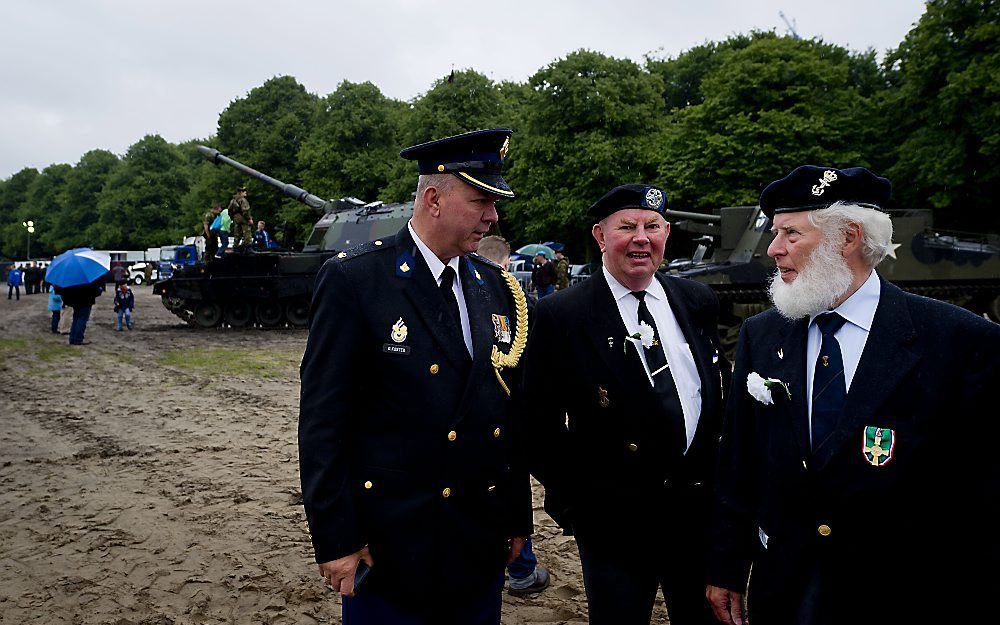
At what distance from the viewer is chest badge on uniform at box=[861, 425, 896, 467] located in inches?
85.3

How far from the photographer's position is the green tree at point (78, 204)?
7319 centimetres

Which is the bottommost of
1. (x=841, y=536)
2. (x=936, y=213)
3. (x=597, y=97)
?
(x=841, y=536)

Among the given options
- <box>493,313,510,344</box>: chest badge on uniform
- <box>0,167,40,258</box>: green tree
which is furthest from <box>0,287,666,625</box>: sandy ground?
<box>0,167,40,258</box>: green tree

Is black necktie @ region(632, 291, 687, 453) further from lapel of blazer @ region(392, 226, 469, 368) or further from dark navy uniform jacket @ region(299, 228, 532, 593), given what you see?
lapel of blazer @ region(392, 226, 469, 368)

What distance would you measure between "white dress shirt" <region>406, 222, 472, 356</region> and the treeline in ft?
84.5

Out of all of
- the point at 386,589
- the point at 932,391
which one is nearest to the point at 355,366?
the point at 386,589

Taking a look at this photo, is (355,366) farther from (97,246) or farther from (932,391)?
(97,246)

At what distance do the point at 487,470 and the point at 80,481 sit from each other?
217 inches

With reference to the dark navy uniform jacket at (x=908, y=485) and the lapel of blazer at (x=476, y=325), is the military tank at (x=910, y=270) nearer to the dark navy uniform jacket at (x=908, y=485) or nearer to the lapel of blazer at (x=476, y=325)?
the lapel of blazer at (x=476, y=325)

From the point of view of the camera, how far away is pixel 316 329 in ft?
8.07

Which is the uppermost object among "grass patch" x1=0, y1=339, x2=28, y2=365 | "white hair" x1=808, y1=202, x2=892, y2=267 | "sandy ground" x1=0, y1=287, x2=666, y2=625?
"white hair" x1=808, y1=202, x2=892, y2=267

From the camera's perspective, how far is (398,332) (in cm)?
249

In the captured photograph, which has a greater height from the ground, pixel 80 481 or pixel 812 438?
pixel 812 438

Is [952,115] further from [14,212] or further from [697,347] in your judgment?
[14,212]
